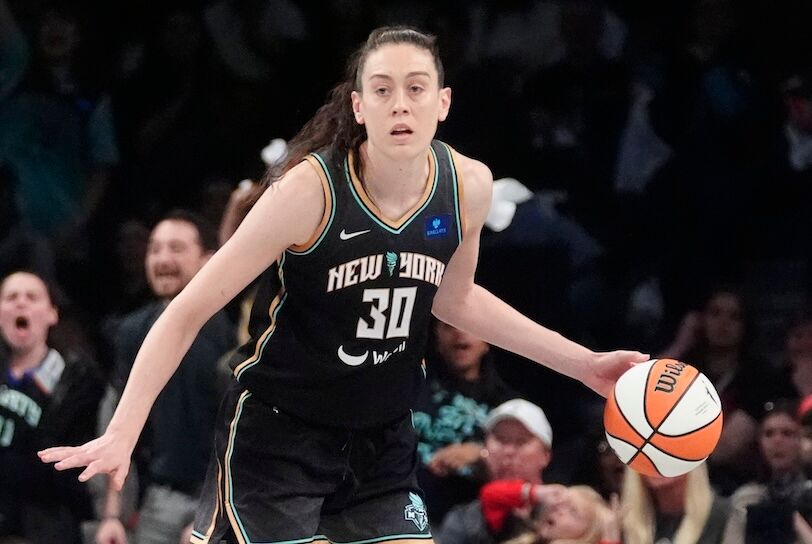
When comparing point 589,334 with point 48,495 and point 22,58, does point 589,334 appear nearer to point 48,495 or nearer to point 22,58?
point 48,495

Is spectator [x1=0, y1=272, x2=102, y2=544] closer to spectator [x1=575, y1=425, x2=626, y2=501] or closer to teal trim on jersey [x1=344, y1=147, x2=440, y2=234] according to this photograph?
spectator [x1=575, y1=425, x2=626, y2=501]

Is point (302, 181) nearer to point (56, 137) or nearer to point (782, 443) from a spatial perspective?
point (782, 443)

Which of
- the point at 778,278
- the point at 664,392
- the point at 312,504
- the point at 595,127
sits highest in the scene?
the point at 595,127

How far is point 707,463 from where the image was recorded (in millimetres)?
5293

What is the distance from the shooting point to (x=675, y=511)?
5.09 metres

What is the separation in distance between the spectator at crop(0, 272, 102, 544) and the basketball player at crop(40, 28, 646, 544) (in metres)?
2.10

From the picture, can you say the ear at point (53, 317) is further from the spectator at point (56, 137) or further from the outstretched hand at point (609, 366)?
the outstretched hand at point (609, 366)

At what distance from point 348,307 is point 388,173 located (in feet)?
1.12

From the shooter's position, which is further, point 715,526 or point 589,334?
point 589,334

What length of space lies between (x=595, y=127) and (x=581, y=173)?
21 cm

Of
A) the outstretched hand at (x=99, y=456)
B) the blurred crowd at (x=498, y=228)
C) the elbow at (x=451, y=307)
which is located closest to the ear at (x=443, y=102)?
the elbow at (x=451, y=307)

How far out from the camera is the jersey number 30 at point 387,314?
11.1 ft

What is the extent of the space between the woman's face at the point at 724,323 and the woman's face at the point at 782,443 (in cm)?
43

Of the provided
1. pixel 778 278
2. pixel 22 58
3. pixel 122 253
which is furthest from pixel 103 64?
pixel 778 278
